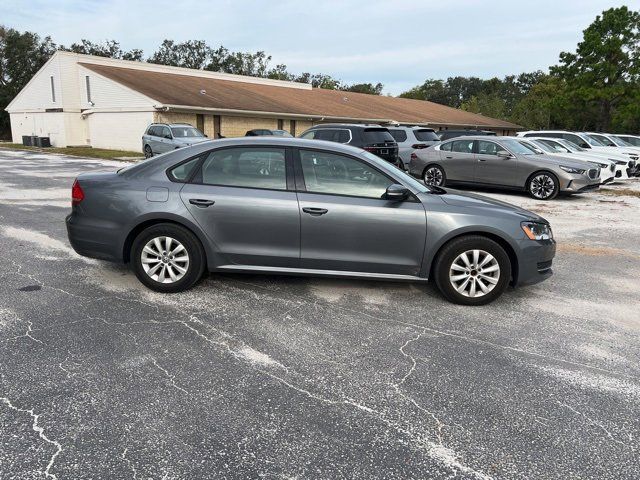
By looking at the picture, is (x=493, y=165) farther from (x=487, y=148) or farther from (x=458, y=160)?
(x=458, y=160)

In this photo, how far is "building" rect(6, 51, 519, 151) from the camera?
2908 cm

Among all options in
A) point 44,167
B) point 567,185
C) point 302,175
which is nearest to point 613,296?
point 302,175

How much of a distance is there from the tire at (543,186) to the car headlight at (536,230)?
8125 millimetres

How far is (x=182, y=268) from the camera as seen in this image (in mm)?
4895

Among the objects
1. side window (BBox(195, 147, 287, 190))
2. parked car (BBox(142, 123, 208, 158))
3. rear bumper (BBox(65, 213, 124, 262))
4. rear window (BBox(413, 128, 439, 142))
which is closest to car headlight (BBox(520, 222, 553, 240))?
side window (BBox(195, 147, 287, 190))

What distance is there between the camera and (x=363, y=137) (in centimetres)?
1408

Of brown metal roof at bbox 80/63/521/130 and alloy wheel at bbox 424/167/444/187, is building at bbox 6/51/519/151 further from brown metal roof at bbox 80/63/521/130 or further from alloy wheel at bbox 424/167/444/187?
alloy wheel at bbox 424/167/444/187

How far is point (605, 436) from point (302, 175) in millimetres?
3208

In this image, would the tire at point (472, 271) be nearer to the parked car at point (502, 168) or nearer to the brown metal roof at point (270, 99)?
the parked car at point (502, 168)

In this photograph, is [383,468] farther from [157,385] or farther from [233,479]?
[157,385]

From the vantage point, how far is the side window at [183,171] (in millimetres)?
4926

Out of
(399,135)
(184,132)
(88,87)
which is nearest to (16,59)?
(88,87)

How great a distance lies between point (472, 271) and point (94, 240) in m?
3.74

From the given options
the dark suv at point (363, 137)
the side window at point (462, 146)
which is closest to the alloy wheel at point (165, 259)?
the dark suv at point (363, 137)
